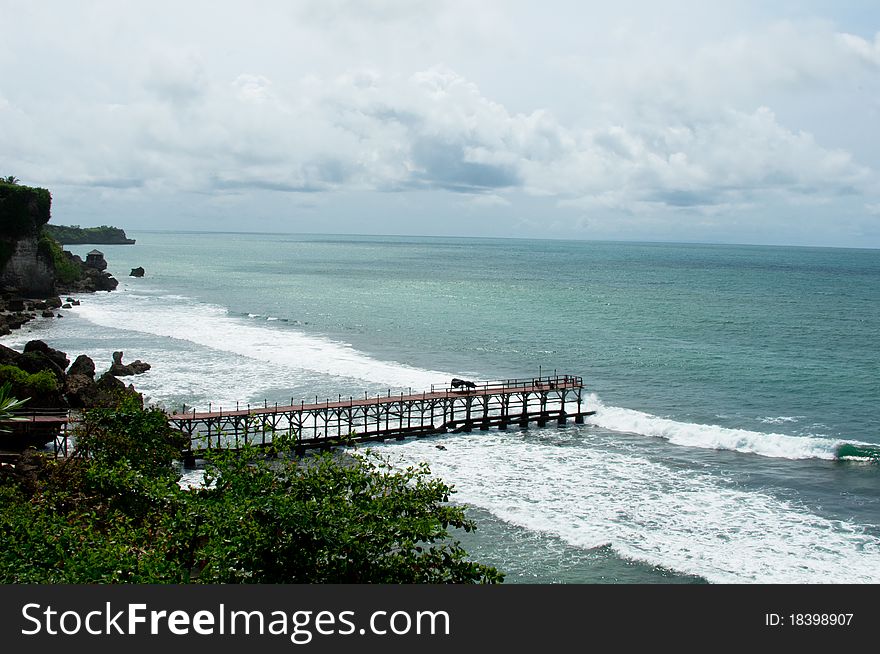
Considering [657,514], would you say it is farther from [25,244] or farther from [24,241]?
[25,244]

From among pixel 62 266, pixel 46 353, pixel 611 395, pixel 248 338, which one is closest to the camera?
pixel 46 353

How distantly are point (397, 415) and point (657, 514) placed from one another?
20.9 meters

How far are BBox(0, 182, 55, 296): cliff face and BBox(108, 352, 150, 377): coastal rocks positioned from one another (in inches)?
1767

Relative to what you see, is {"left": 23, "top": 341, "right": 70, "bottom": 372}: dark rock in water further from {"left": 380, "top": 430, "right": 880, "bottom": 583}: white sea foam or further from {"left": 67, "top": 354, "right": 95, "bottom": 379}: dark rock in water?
{"left": 380, "top": 430, "right": 880, "bottom": 583}: white sea foam

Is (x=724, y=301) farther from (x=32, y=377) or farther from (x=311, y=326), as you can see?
(x=32, y=377)

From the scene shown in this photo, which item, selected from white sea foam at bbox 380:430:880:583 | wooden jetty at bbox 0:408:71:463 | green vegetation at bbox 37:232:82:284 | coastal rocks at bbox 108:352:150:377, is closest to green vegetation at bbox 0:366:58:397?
wooden jetty at bbox 0:408:71:463

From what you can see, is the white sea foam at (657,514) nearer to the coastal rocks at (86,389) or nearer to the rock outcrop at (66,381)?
the coastal rocks at (86,389)

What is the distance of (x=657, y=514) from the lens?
35.2 m

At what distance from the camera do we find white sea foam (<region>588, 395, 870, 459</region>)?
45156 mm

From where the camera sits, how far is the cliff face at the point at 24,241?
312ft

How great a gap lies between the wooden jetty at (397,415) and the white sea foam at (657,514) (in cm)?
407

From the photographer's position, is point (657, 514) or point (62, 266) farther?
point (62, 266)

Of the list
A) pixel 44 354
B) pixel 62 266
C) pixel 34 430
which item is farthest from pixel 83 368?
pixel 62 266

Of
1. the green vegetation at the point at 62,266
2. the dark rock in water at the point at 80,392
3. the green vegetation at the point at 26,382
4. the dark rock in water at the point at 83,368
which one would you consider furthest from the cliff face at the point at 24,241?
the green vegetation at the point at 26,382
